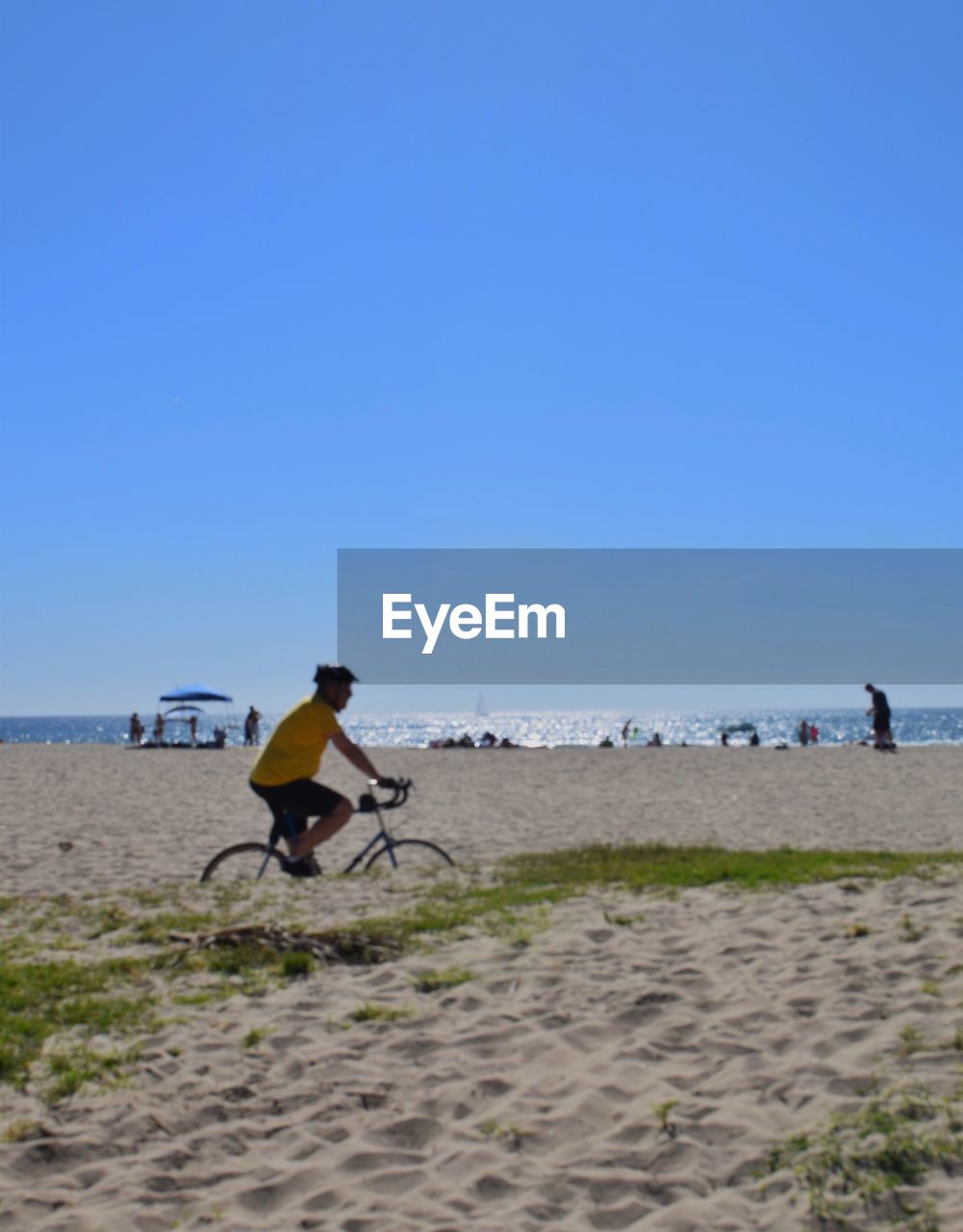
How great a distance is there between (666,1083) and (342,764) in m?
29.8

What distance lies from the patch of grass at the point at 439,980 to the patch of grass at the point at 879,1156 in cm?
263

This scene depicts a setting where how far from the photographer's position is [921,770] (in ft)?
95.2

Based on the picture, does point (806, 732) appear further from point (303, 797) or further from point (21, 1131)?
point (21, 1131)

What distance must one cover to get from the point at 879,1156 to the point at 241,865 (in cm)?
844

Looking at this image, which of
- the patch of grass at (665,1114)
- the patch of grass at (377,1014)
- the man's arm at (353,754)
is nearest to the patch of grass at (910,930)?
the patch of grass at (665,1114)

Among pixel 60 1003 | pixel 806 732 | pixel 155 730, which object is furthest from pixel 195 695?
pixel 60 1003

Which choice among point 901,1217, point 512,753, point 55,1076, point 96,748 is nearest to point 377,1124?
point 55,1076

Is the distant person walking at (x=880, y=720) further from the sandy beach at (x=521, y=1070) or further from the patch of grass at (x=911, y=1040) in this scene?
the patch of grass at (x=911, y=1040)

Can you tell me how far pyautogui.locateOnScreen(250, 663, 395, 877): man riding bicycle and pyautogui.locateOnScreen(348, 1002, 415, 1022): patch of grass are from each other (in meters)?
3.66

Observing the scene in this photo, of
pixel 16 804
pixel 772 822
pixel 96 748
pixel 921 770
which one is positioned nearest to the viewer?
pixel 772 822

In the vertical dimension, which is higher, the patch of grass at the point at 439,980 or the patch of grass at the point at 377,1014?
the patch of grass at the point at 439,980

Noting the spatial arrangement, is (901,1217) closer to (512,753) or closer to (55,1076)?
(55,1076)

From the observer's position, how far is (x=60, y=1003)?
21.5ft

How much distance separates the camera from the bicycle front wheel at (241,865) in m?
11.0
